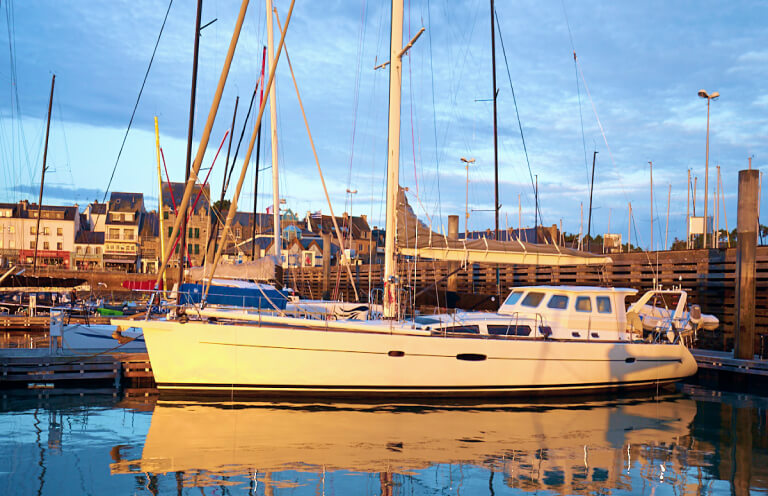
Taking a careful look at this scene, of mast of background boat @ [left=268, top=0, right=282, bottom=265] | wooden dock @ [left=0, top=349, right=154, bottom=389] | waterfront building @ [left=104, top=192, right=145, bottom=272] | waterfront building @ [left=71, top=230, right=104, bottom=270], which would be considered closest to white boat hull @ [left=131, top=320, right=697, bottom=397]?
wooden dock @ [left=0, top=349, right=154, bottom=389]

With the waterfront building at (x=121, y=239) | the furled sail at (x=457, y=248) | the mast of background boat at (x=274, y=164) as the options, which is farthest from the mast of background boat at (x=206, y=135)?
the waterfront building at (x=121, y=239)

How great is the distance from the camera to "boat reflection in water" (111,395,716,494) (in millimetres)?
9109

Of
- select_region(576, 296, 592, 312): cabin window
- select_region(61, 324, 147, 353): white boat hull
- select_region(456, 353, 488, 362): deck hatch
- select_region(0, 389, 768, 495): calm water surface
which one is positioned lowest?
select_region(0, 389, 768, 495): calm water surface

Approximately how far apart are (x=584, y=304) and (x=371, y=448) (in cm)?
811

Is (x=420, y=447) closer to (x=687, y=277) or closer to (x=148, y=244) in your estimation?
(x=687, y=277)

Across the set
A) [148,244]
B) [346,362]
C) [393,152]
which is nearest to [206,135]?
[393,152]

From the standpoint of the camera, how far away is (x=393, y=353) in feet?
44.5

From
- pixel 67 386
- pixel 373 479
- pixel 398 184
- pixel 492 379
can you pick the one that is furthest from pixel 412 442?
pixel 67 386

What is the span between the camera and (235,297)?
16.2 metres

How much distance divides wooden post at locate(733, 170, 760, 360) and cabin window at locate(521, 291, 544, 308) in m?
5.58

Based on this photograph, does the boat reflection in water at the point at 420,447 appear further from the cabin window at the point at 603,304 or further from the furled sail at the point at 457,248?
the furled sail at the point at 457,248

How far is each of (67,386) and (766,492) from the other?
49.2 feet

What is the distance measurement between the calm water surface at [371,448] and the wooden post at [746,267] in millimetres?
2988

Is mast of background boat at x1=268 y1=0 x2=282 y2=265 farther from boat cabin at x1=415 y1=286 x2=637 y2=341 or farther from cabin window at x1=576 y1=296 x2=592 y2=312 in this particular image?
cabin window at x1=576 y1=296 x2=592 y2=312
